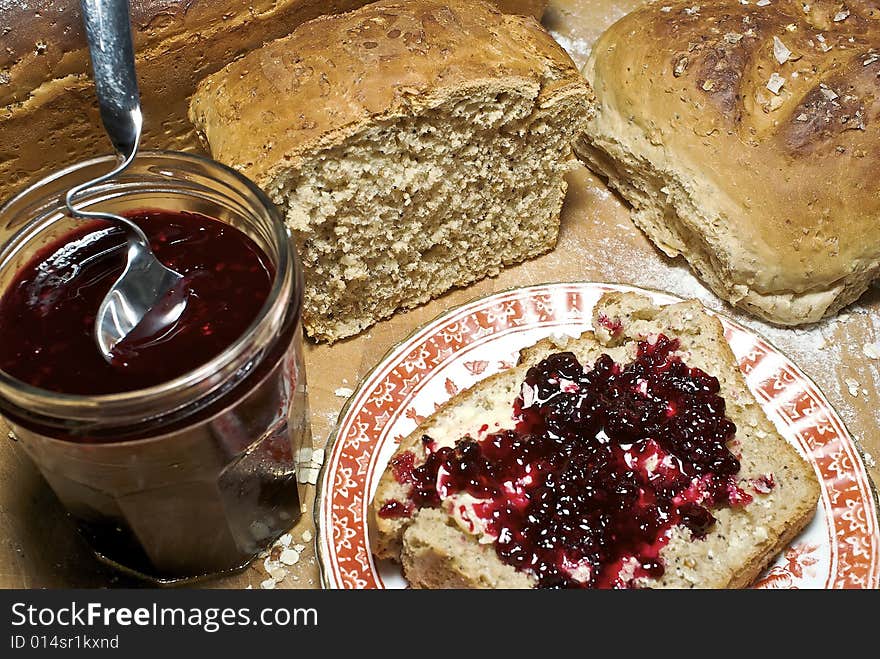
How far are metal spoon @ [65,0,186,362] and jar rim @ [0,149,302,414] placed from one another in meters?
0.10

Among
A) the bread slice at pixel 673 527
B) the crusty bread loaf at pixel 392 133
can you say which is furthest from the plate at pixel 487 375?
the crusty bread loaf at pixel 392 133

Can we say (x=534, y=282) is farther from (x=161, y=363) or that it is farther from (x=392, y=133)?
(x=161, y=363)

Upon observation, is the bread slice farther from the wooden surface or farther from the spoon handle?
the spoon handle

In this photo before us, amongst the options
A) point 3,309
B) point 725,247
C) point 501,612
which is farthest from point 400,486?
point 725,247

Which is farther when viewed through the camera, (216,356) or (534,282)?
(534,282)

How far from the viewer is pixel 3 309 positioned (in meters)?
2.05

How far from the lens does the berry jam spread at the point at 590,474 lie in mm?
2225

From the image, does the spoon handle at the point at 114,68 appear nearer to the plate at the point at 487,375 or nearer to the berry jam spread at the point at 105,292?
the berry jam spread at the point at 105,292

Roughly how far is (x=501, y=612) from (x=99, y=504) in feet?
3.18

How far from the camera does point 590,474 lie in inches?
89.2

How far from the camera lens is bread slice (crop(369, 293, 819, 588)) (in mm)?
2262

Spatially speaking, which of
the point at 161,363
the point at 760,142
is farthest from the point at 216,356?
the point at 760,142

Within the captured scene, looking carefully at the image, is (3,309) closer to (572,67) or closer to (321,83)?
(321,83)

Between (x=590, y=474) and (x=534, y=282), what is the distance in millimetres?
1118
